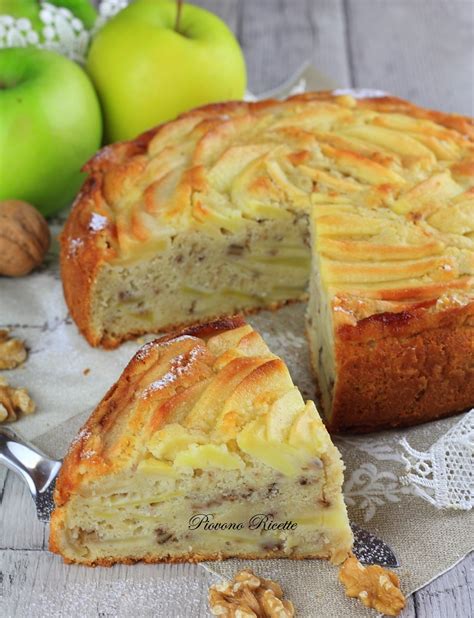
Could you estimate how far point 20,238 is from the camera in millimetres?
3559

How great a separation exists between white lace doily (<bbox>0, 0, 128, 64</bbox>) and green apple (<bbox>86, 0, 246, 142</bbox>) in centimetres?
9

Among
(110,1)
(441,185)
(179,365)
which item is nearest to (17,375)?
(179,365)

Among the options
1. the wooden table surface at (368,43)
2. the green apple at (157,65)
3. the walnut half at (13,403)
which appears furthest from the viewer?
the wooden table surface at (368,43)

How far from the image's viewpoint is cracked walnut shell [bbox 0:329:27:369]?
10.7 feet

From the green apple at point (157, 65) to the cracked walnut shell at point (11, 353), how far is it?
1260mm

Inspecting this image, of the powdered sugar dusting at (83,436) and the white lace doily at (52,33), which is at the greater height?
the white lace doily at (52,33)

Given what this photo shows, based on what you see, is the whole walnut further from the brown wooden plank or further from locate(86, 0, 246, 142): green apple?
the brown wooden plank

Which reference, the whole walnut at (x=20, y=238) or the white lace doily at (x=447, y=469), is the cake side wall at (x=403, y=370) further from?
the whole walnut at (x=20, y=238)

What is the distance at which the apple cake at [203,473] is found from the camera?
8.10 feet

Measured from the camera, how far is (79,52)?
13.9ft

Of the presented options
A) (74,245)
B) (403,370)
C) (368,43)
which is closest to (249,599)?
(403,370)

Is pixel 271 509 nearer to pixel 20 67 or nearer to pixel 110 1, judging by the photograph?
pixel 20 67

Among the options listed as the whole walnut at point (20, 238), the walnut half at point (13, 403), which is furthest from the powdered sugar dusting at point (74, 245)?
the walnut half at point (13, 403)

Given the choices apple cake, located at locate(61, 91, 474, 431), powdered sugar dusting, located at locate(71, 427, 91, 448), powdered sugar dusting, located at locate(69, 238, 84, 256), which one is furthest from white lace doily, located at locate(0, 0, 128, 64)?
powdered sugar dusting, located at locate(71, 427, 91, 448)
